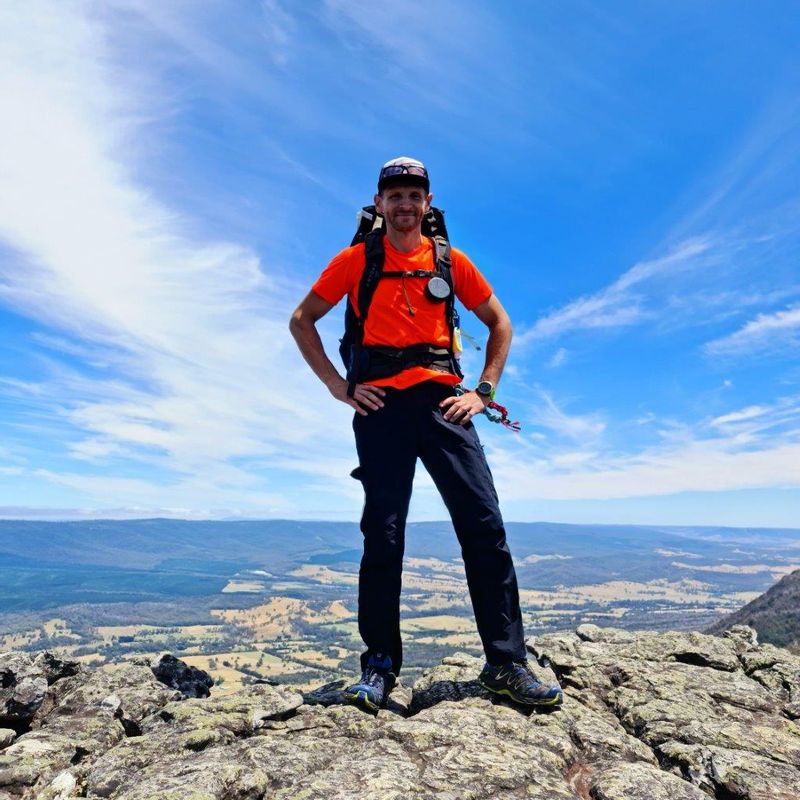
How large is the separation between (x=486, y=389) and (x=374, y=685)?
14.2 feet

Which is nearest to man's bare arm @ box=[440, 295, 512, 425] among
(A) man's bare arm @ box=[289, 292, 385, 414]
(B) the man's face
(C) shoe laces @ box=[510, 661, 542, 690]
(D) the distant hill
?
(B) the man's face

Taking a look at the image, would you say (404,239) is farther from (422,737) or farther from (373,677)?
(422,737)

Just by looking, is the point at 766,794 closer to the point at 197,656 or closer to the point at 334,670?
the point at 334,670

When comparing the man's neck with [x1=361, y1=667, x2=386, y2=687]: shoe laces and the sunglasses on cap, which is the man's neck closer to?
the sunglasses on cap

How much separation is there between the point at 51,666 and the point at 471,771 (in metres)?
7.46

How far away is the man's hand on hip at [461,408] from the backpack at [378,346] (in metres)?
0.42

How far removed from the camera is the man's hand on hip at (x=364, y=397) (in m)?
7.45

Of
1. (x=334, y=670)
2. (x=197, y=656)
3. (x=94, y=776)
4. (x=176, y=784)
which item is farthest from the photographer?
(x=197, y=656)

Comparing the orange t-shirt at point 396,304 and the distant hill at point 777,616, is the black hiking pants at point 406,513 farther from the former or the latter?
the distant hill at point 777,616

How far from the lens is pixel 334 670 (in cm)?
14700

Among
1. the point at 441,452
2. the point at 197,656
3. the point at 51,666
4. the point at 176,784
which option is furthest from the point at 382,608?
the point at 197,656

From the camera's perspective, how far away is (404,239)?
777cm

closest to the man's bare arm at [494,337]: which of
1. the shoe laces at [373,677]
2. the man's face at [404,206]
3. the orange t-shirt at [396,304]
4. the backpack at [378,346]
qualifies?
the backpack at [378,346]

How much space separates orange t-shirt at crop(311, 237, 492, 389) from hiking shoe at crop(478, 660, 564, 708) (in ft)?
12.8
